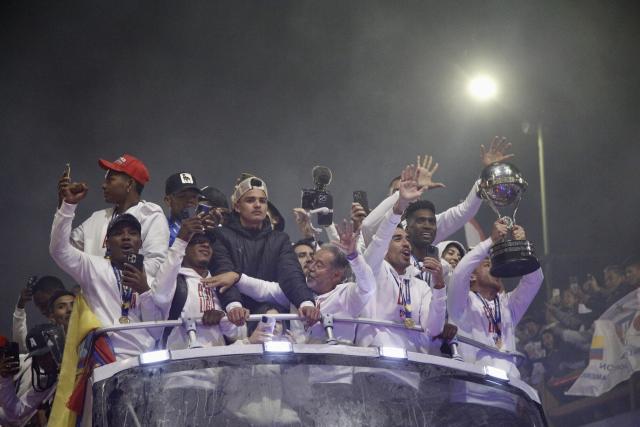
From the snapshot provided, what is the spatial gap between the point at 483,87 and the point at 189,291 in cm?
894

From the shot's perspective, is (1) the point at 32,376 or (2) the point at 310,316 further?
(1) the point at 32,376

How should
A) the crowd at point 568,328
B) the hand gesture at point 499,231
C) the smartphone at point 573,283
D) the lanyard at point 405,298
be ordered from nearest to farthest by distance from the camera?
the lanyard at point 405,298 < the hand gesture at point 499,231 < the crowd at point 568,328 < the smartphone at point 573,283

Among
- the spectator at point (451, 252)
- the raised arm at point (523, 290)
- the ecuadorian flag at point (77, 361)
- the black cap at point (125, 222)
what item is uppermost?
the spectator at point (451, 252)

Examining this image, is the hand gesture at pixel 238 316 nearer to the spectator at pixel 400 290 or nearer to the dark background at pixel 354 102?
the spectator at pixel 400 290

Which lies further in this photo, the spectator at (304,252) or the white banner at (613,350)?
the white banner at (613,350)

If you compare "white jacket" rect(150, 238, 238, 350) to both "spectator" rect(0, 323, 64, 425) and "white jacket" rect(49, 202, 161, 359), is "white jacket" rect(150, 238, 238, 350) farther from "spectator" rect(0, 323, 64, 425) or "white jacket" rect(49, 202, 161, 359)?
"spectator" rect(0, 323, 64, 425)

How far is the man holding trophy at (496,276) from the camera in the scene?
7020mm

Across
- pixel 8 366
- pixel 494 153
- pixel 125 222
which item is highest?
pixel 494 153

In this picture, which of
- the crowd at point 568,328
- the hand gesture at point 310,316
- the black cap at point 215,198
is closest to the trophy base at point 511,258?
the hand gesture at point 310,316

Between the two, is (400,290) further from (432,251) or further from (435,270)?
(432,251)

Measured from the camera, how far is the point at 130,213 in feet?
22.8

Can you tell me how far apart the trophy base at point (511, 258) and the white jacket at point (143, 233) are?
254 centimetres

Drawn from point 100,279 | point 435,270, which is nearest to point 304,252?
point 435,270

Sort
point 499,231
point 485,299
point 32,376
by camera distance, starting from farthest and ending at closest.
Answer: point 485,299 < point 499,231 < point 32,376
